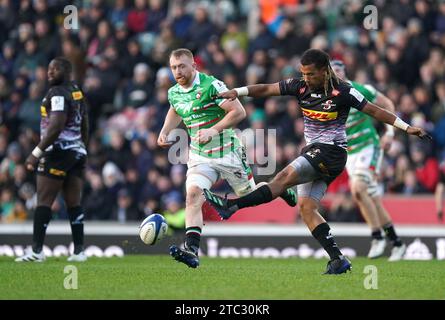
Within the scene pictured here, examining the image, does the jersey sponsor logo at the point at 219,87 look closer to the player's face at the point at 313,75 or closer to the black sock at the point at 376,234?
the player's face at the point at 313,75

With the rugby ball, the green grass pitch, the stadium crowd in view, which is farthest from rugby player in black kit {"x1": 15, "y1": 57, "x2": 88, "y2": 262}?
the stadium crowd

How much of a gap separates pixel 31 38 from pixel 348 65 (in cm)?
730

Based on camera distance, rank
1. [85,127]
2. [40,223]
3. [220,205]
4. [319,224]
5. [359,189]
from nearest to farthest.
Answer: [220,205], [319,224], [40,223], [85,127], [359,189]

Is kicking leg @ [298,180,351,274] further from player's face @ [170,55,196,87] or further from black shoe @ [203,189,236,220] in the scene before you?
player's face @ [170,55,196,87]

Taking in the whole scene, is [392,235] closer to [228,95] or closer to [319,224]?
[319,224]

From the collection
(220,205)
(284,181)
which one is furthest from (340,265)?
(220,205)

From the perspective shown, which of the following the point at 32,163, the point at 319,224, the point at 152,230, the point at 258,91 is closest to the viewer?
the point at 258,91

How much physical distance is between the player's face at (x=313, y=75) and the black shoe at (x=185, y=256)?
2.23 meters

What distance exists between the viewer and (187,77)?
1125cm

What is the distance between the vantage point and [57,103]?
12.8 m

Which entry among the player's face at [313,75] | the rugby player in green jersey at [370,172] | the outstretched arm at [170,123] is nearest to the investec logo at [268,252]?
the rugby player in green jersey at [370,172]

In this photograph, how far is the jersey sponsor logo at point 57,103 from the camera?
1278cm

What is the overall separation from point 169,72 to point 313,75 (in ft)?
33.1
